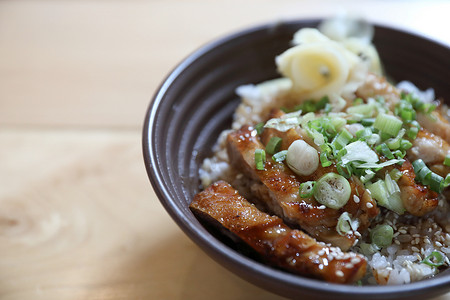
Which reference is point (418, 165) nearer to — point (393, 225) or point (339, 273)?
point (393, 225)

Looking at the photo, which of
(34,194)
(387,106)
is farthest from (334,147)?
(34,194)

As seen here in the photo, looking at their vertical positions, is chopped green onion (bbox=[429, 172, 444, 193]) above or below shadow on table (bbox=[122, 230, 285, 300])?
above

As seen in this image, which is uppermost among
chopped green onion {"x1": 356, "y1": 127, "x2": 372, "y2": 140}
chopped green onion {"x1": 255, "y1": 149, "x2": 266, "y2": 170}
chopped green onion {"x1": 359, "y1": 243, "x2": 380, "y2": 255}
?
chopped green onion {"x1": 356, "y1": 127, "x2": 372, "y2": 140}

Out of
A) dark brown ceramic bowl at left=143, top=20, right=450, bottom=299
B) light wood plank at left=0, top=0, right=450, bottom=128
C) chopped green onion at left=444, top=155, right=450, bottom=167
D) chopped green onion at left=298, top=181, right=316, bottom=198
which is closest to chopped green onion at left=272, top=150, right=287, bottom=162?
chopped green onion at left=298, top=181, right=316, bottom=198

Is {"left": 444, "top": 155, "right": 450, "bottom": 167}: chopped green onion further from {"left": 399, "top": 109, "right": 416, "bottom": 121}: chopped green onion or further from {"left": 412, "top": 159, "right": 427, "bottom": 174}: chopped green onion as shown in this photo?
{"left": 399, "top": 109, "right": 416, "bottom": 121}: chopped green onion

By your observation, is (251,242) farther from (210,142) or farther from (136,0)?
(136,0)

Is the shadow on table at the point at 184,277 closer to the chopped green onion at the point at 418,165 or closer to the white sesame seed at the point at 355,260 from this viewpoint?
the white sesame seed at the point at 355,260
